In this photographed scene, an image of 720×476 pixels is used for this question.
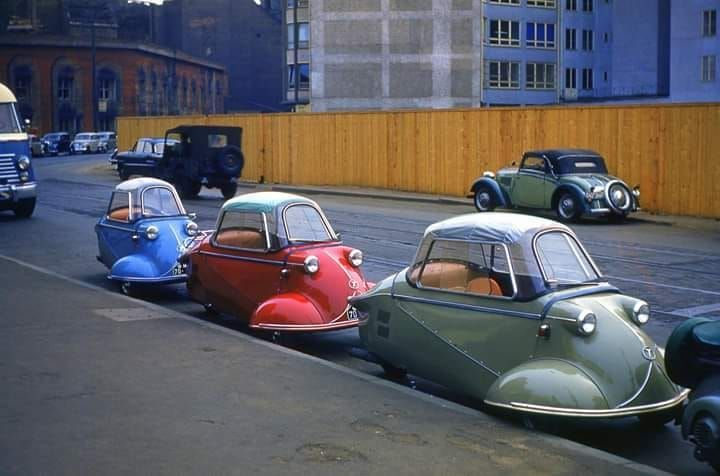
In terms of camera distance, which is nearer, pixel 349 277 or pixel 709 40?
pixel 349 277

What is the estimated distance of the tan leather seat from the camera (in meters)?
12.1

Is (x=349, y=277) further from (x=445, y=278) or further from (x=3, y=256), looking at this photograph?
(x=3, y=256)

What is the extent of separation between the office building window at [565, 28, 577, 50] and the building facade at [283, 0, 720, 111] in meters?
2.03

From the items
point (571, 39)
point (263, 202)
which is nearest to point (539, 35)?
point (571, 39)

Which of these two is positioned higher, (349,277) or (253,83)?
(253,83)

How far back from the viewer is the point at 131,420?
796 centimetres

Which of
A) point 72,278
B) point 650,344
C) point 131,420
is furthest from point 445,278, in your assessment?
point 72,278

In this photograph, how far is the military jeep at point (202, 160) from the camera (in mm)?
32281

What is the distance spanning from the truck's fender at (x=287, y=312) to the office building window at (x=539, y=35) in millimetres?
72114

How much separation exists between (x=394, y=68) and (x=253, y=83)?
125 feet

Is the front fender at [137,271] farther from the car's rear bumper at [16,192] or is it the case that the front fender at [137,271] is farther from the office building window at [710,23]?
the office building window at [710,23]

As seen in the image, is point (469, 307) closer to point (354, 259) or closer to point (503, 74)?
point (354, 259)

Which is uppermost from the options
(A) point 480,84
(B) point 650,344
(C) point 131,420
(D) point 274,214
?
(A) point 480,84

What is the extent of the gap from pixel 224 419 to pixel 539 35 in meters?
76.8
